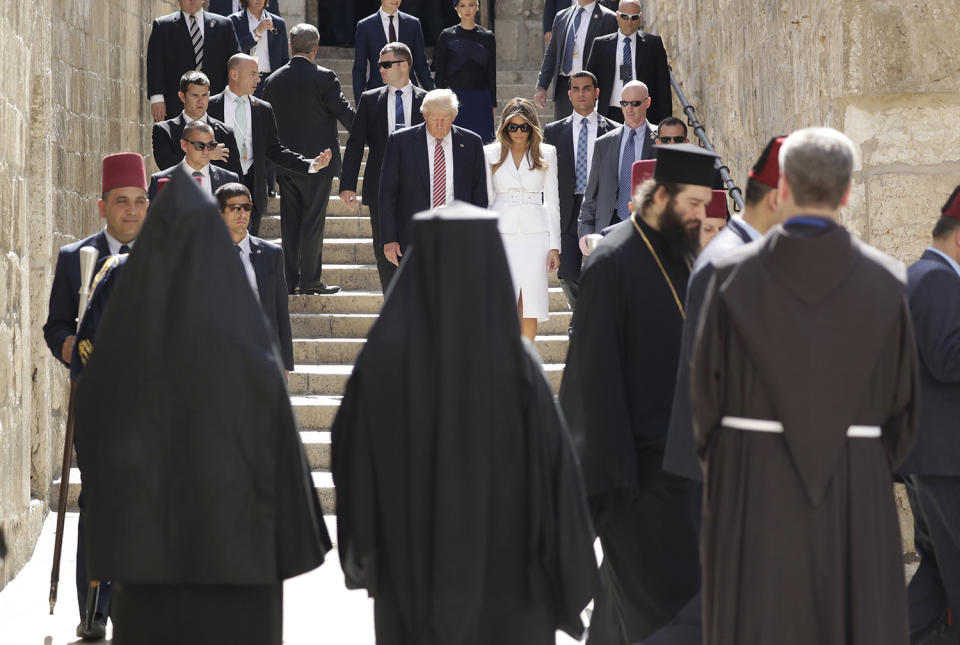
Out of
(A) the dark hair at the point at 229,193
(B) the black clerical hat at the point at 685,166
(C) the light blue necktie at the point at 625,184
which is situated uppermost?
(C) the light blue necktie at the point at 625,184

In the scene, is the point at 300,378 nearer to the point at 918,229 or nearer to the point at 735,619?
the point at 918,229

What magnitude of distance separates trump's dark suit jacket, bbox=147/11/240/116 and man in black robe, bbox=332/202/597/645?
809cm

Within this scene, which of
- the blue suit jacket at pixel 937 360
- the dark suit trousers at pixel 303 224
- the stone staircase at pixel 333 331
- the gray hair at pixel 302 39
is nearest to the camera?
the blue suit jacket at pixel 937 360

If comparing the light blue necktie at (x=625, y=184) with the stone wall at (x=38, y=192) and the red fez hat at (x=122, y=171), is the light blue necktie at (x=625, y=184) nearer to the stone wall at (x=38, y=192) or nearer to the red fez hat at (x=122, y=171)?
the stone wall at (x=38, y=192)

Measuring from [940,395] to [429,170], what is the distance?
473cm

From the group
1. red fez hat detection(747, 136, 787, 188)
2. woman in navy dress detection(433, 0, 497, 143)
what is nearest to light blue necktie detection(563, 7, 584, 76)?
woman in navy dress detection(433, 0, 497, 143)

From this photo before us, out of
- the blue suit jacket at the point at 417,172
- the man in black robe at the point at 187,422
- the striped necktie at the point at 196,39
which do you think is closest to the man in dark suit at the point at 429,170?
the blue suit jacket at the point at 417,172

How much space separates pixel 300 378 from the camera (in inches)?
386

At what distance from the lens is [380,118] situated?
1038cm

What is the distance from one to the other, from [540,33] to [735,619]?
14.5 meters

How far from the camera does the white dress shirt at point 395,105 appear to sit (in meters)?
10.4

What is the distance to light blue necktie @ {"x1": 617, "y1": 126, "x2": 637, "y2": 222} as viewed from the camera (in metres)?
9.52

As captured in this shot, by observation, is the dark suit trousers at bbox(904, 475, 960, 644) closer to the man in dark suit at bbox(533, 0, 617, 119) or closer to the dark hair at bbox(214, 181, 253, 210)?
the dark hair at bbox(214, 181, 253, 210)

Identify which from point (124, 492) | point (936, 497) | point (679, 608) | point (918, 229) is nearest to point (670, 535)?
point (679, 608)
